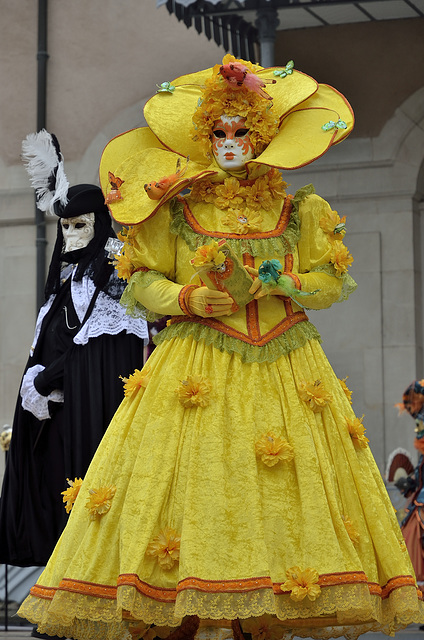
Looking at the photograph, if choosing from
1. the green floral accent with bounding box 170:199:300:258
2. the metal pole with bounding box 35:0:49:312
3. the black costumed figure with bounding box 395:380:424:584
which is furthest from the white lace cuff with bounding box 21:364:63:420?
the metal pole with bounding box 35:0:49:312

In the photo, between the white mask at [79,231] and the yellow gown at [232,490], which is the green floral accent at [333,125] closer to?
the yellow gown at [232,490]

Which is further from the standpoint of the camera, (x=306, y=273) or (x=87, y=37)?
(x=87, y=37)

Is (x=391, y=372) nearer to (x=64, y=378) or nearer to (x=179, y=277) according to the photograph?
(x=64, y=378)

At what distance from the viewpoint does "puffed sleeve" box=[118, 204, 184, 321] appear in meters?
5.36

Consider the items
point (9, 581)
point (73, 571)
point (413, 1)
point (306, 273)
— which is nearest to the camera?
point (73, 571)

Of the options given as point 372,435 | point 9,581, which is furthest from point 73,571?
point 372,435

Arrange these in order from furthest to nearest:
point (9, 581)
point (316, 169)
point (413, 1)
→ point (316, 169) < point (413, 1) < point (9, 581)

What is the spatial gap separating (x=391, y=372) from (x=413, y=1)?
3.02m

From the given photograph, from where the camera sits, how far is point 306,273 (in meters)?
5.42

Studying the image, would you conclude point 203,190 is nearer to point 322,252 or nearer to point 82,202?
point 322,252

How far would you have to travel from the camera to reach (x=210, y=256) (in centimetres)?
501

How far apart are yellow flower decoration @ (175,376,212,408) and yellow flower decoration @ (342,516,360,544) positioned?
71 cm

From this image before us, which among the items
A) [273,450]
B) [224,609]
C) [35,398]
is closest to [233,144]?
[273,450]

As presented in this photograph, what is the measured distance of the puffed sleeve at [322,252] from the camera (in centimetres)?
539
